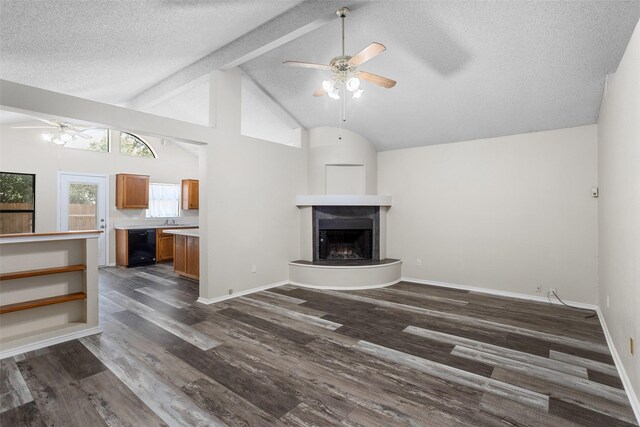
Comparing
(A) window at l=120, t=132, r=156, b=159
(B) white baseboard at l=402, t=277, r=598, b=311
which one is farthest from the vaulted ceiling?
(A) window at l=120, t=132, r=156, b=159

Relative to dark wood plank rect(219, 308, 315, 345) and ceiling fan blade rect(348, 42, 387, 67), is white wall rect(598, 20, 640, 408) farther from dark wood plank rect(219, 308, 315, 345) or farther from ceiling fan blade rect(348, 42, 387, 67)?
dark wood plank rect(219, 308, 315, 345)

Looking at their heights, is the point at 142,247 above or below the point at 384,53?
below

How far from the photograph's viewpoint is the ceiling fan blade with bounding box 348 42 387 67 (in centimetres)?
250

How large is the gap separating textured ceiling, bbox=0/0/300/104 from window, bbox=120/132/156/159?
9.70 ft

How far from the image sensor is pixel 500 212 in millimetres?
4773

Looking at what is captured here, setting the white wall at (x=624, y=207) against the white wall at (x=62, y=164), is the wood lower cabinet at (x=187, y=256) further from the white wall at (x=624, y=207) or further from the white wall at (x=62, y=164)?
the white wall at (x=624, y=207)

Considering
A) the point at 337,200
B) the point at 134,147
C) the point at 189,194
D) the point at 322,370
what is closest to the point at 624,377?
the point at 322,370

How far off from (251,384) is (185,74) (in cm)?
449

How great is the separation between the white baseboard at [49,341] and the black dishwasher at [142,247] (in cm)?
388

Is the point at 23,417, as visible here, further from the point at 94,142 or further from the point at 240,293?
the point at 94,142

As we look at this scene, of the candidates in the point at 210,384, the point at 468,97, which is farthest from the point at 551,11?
the point at 210,384

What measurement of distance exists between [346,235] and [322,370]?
3.59 meters

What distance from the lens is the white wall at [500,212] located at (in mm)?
4215

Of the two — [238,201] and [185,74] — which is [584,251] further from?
[185,74]
